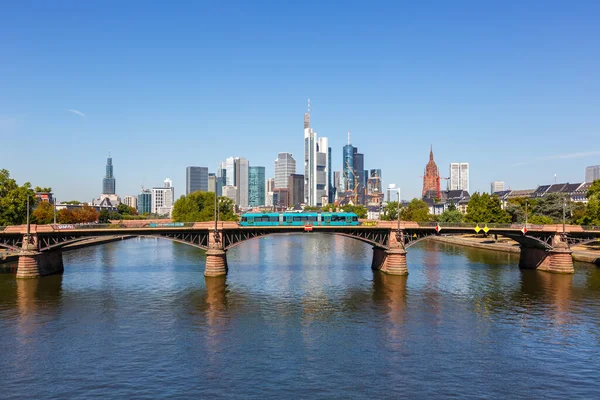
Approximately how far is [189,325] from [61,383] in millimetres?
18219

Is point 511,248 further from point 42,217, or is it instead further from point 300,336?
point 42,217

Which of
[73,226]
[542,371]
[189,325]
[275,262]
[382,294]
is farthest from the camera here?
[275,262]

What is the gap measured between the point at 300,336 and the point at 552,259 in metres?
67.6

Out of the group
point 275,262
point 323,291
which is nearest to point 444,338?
point 323,291

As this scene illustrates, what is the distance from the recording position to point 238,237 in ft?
308

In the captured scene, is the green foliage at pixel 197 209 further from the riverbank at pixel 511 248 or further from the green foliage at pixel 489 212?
the green foliage at pixel 489 212

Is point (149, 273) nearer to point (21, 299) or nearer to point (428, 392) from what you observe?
point (21, 299)

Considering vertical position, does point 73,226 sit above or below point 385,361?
above

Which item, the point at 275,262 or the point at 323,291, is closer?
the point at 323,291

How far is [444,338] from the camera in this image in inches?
1960

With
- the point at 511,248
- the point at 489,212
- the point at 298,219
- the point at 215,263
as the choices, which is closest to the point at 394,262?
the point at 298,219

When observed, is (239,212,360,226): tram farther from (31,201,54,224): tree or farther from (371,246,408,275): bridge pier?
(31,201,54,224): tree

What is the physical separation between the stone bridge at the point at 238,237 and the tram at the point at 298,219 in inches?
102

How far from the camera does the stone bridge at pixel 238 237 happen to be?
86688mm
